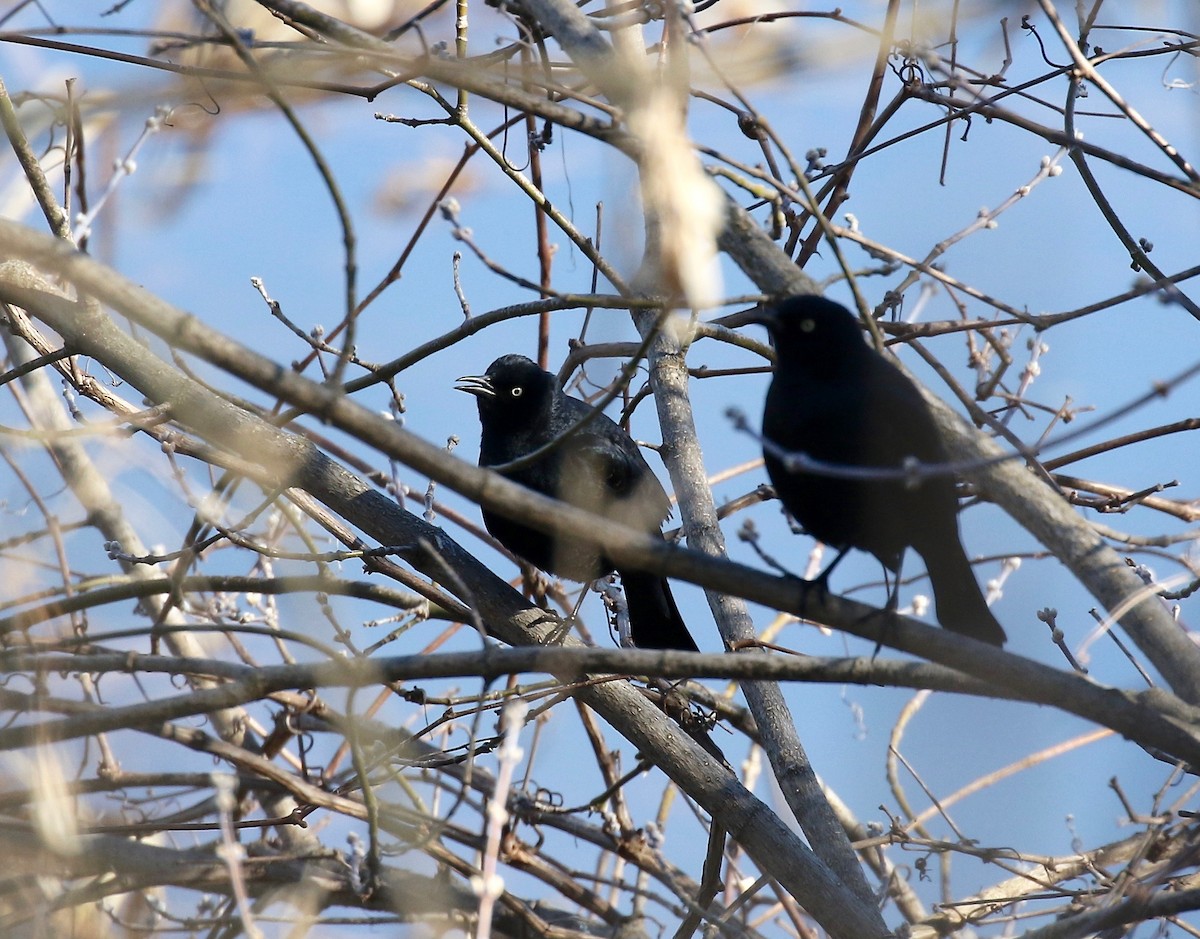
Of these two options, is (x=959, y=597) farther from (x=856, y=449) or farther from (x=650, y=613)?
(x=650, y=613)

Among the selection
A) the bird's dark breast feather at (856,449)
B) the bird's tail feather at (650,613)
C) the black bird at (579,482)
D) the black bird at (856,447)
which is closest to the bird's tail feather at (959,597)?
the black bird at (856,447)

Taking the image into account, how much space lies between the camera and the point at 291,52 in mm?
3051

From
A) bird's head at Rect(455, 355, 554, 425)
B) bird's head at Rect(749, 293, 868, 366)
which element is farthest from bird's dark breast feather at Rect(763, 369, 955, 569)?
Answer: bird's head at Rect(455, 355, 554, 425)

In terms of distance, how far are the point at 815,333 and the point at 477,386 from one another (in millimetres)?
2196

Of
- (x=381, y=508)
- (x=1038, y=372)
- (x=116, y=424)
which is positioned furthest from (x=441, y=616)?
(x=1038, y=372)

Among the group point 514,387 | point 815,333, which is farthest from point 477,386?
point 815,333

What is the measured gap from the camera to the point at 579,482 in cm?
543

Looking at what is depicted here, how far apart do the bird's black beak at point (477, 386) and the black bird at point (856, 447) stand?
1.99 m

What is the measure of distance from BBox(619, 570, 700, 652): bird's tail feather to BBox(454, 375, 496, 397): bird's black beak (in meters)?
1.10

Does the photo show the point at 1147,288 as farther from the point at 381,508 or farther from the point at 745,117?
the point at 381,508

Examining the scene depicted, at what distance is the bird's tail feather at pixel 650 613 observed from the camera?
5.48 m

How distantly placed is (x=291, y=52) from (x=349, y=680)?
1.60 metres

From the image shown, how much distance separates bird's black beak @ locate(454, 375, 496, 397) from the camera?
5844mm

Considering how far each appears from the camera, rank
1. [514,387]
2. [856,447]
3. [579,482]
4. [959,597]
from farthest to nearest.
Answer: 1. [514,387]
2. [579,482]
3. [959,597]
4. [856,447]
